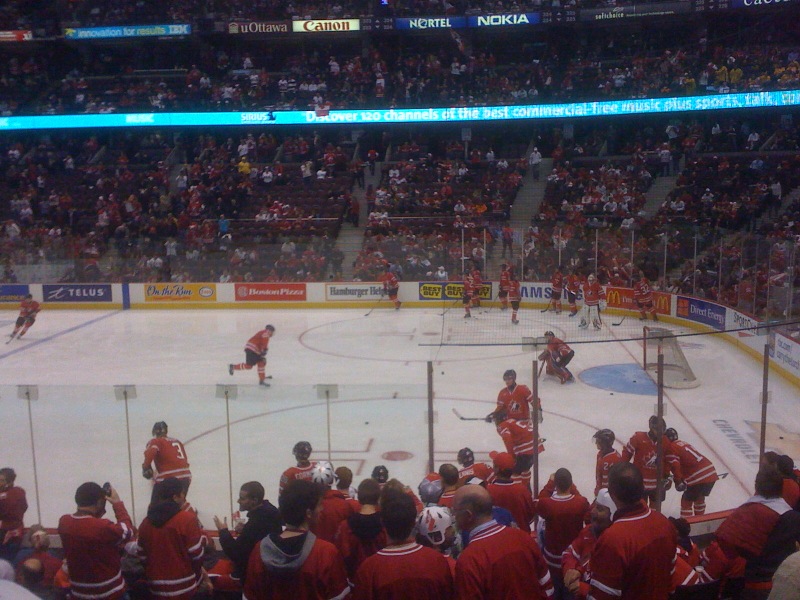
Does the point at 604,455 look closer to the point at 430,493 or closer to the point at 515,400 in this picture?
the point at 515,400

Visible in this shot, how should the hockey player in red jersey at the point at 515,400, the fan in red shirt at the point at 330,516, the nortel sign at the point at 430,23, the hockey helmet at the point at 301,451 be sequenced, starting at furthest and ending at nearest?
1. the nortel sign at the point at 430,23
2. the hockey player in red jersey at the point at 515,400
3. the hockey helmet at the point at 301,451
4. the fan in red shirt at the point at 330,516

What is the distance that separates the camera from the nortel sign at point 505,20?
27750 mm

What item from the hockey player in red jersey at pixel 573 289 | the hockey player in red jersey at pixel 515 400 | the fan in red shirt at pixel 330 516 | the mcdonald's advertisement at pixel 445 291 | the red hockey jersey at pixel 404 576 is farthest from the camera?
the mcdonald's advertisement at pixel 445 291

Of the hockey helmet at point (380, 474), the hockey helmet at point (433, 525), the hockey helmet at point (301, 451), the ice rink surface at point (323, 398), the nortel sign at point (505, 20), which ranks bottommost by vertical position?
the ice rink surface at point (323, 398)

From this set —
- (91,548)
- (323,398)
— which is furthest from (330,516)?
(323,398)

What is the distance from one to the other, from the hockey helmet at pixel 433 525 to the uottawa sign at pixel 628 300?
1557 centimetres

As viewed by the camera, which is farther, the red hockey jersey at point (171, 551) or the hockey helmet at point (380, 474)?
the hockey helmet at point (380, 474)

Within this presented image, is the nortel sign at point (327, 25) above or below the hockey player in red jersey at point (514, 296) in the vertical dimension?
above

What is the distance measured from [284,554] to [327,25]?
28.8 m

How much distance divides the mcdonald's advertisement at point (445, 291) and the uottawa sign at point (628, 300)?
3257mm

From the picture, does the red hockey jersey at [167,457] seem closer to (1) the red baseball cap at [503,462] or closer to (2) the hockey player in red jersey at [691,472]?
(1) the red baseball cap at [503,462]

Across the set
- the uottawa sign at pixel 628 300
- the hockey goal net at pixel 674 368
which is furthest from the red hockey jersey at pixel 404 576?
the uottawa sign at pixel 628 300

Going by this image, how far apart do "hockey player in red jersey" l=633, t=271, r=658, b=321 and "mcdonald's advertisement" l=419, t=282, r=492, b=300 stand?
14.2 feet

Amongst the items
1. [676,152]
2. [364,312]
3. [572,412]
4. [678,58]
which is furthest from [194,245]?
[678,58]
